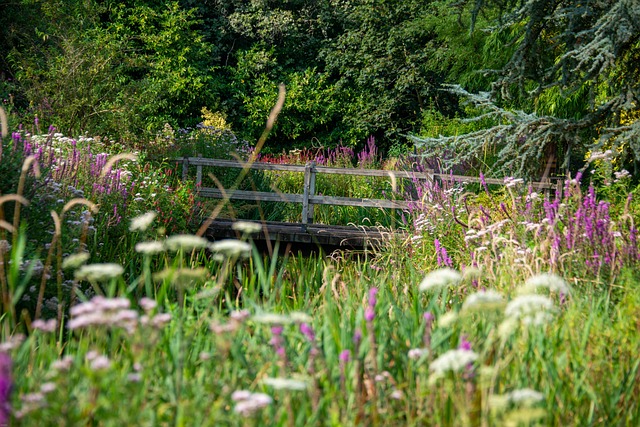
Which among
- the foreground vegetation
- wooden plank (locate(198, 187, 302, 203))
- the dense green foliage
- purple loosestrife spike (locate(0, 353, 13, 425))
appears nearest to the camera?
purple loosestrife spike (locate(0, 353, 13, 425))

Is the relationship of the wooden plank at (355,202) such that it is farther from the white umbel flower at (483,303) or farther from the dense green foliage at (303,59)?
the white umbel flower at (483,303)

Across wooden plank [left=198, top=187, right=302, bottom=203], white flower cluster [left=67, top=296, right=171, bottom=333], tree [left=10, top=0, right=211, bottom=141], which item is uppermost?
tree [left=10, top=0, right=211, bottom=141]

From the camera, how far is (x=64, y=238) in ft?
15.2

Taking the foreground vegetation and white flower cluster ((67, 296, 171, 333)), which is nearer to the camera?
white flower cluster ((67, 296, 171, 333))

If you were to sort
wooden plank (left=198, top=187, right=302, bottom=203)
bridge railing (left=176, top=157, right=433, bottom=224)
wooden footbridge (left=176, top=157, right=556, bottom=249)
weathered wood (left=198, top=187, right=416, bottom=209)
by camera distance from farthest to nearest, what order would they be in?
wooden plank (left=198, top=187, right=302, bottom=203)
bridge railing (left=176, top=157, right=433, bottom=224)
weathered wood (left=198, top=187, right=416, bottom=209)
wooden footbridge (left=176, top=157, right=556, bottom=249)

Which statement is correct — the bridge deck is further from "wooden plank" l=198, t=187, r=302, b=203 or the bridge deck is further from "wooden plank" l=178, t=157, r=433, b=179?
"wooden plank" l=178, t=157, r=433, b=179

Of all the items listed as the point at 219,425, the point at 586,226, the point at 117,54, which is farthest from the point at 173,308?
the point at 117,54

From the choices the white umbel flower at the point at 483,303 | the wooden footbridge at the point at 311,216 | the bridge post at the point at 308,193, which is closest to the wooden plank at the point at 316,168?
the wooden footbridge at the point at 311,216

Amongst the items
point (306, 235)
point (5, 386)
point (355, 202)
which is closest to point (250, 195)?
point (306, 235)

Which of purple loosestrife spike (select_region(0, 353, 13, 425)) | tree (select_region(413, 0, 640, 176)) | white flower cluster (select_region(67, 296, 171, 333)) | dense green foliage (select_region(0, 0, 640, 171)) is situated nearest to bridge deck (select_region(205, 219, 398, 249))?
tree (select_region(413, 0, 640, 176))

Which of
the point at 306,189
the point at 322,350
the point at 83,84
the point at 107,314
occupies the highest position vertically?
the point at 83,84

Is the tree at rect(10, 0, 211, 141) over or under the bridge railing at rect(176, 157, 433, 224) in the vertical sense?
over

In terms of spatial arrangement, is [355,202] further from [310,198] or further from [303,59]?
[303,59]

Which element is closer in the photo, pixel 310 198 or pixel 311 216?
pixel 310 198
